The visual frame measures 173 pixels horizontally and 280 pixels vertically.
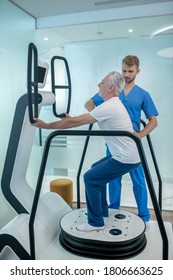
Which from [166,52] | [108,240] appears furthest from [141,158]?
[166,52]

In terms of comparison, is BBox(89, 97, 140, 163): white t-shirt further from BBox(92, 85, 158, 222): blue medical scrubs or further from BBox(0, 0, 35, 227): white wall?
BBox(0, 0, 35, 227): white wall

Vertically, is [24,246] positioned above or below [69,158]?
below

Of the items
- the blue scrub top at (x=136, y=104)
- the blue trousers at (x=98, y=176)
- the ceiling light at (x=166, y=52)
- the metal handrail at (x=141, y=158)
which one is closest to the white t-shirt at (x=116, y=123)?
the blue trousers at (x=98, y=176)

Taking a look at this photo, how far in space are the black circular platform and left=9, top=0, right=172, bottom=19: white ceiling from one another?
8.70ft

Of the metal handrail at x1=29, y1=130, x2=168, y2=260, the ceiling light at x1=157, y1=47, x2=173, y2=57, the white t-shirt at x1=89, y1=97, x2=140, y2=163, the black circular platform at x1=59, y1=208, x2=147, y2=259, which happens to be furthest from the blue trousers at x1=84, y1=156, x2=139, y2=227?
the ceiling light at x1=157, y1=47, x2=173, y2=57

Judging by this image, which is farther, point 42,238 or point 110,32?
point 110,32

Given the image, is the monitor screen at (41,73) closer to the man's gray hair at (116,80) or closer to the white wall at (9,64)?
the man's gray hair at (116,80)

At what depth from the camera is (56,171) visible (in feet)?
14.6

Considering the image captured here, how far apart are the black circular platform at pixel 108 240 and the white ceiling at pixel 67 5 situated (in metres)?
2.65

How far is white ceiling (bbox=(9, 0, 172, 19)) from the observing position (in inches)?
135

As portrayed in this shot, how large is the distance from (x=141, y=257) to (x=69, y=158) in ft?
7.15

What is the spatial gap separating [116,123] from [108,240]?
1035 mm
